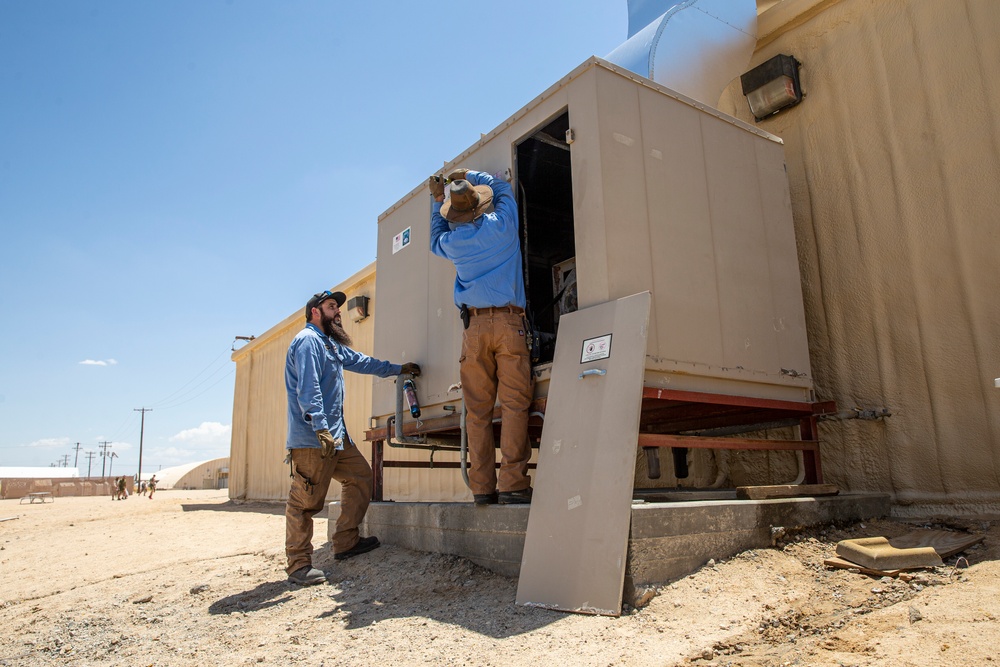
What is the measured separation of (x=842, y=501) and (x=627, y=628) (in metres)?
1.92

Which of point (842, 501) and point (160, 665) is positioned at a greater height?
point (842, 501)

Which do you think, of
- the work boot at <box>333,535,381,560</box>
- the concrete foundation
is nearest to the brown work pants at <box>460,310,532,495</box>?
the concrete foundation

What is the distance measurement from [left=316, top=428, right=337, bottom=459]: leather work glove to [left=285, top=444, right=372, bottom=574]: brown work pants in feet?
0.37

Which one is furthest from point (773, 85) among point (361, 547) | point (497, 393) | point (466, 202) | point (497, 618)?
point (361, 547)

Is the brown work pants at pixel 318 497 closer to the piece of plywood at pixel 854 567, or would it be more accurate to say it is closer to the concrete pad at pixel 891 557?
the piece of plywood at pixel 854 567

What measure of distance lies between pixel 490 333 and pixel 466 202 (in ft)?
2.48

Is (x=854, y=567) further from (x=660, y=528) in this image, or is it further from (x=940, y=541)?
(x=660, y=528)

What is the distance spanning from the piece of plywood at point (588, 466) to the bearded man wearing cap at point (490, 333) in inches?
13.4

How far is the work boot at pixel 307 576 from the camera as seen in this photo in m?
4.08

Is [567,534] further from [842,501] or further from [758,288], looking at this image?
[758,288]

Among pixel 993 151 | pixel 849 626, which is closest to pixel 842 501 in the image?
pixel 849 626

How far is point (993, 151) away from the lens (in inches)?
164

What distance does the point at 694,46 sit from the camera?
510cm

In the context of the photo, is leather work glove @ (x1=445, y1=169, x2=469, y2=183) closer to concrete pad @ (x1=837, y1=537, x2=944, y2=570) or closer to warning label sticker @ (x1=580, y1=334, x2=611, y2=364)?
warning label sticker @ (x1=580, y1=334, x2=611, y2=364)
